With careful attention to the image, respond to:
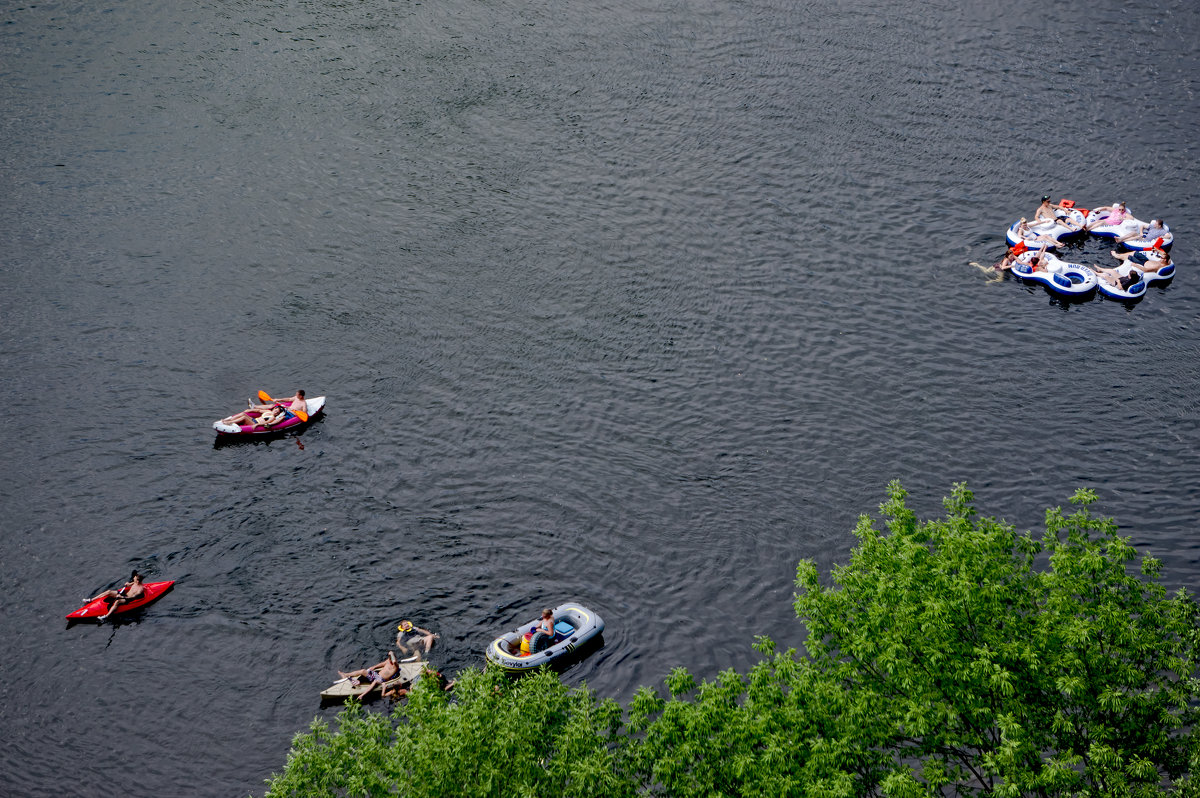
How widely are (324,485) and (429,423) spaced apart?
7.06 meters

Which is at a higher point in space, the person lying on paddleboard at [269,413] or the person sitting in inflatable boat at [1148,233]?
the person sitting in inflatable boat at [1148,233]

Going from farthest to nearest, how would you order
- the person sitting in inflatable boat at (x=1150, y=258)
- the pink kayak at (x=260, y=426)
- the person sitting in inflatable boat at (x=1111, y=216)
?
the person sitting in inflatable boat at (x=1111, y=216) → the person sitting in inflatable boat at (x=1150, y=258) → the pink kayak at (x=260, y=426)

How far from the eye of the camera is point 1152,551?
47031mm

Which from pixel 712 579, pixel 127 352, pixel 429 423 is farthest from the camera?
pixel 127 352

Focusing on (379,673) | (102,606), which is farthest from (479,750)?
(102,606)

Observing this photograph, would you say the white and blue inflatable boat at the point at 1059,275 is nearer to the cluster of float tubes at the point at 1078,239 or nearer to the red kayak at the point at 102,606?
the cluster of float tubes at the point at 1078,239

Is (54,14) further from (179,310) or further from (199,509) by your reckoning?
(199,509)

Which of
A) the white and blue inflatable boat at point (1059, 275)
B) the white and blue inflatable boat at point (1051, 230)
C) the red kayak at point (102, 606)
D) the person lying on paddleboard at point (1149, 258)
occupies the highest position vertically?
the white and blue inflatable boat at point (1051, 230)

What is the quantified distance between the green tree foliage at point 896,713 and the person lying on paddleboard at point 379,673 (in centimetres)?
993

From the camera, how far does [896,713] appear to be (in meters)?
29.0

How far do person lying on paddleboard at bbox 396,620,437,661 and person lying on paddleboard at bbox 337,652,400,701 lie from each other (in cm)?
104

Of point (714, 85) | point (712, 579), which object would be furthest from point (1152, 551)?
point (714, 85)

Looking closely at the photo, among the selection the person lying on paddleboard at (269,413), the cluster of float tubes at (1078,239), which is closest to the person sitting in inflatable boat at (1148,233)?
the cluster of float tubes at (1078,239)

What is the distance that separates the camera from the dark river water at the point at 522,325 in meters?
45.7
